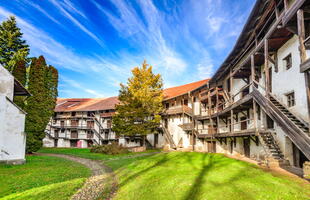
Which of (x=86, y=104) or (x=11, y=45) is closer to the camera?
(x=11, y=45)

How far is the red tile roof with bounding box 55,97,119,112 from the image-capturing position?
41719 millimetres

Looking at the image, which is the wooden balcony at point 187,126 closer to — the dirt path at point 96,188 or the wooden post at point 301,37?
the dirt path at point 96,188

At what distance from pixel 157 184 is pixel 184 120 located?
68.1 ft

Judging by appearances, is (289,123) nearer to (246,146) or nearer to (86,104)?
(246,146)

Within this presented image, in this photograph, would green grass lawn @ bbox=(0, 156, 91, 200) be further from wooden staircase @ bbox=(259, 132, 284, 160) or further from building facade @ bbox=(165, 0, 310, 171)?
wooden staircase @ bbox=(259, 132, 284, 160)

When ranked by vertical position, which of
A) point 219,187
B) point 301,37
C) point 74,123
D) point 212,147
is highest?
point 301,37

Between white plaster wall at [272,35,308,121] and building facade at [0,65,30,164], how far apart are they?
20327 millimetres

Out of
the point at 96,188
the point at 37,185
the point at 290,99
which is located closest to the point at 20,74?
the point at 37,185

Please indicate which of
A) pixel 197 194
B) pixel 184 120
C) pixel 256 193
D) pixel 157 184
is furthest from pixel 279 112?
pixel 184 120

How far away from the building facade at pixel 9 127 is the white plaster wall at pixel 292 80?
66.7 ft

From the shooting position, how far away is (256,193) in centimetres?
718

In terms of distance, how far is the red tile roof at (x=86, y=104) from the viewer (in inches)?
1642

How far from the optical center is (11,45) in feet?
95.3

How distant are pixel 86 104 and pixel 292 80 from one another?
4474 cm
